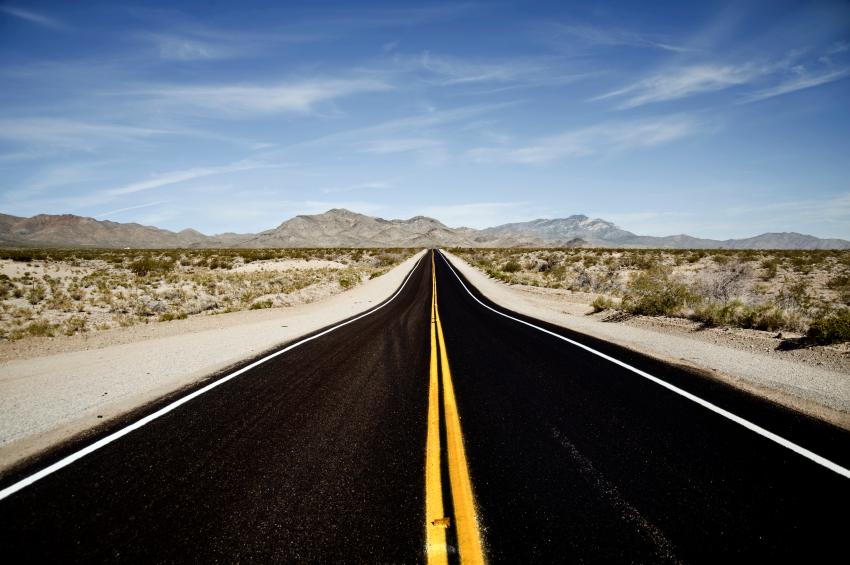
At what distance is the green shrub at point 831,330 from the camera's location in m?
6.96

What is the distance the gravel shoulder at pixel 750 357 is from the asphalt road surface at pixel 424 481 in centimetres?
66

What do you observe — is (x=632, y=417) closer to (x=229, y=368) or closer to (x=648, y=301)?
(x=229, y=368)

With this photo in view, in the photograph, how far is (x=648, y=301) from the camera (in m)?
11.9

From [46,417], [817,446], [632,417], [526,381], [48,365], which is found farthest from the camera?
[48,365]

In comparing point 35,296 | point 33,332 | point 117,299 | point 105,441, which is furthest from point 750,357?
point 35,296

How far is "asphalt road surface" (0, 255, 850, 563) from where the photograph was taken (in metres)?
2.38

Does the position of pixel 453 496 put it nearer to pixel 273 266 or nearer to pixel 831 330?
pixel 831 330

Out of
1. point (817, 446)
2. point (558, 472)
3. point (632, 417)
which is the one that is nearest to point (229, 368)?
point (558, 472)

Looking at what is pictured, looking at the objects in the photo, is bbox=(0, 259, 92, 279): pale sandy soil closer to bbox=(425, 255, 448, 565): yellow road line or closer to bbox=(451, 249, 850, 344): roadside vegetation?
bbox=(425, 255, 448, 565): yellow road line

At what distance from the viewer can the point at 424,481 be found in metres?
3.05

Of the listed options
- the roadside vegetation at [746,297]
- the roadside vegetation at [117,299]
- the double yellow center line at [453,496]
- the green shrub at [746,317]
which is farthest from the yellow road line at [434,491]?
the roadside vegetation at [117,299]

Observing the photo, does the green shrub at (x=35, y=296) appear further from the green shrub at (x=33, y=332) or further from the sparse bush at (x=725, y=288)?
the sparse bush at (x=725, y=288)

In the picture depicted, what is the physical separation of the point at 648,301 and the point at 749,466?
32.2ft

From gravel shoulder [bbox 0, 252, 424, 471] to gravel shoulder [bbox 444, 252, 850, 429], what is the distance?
860cm
